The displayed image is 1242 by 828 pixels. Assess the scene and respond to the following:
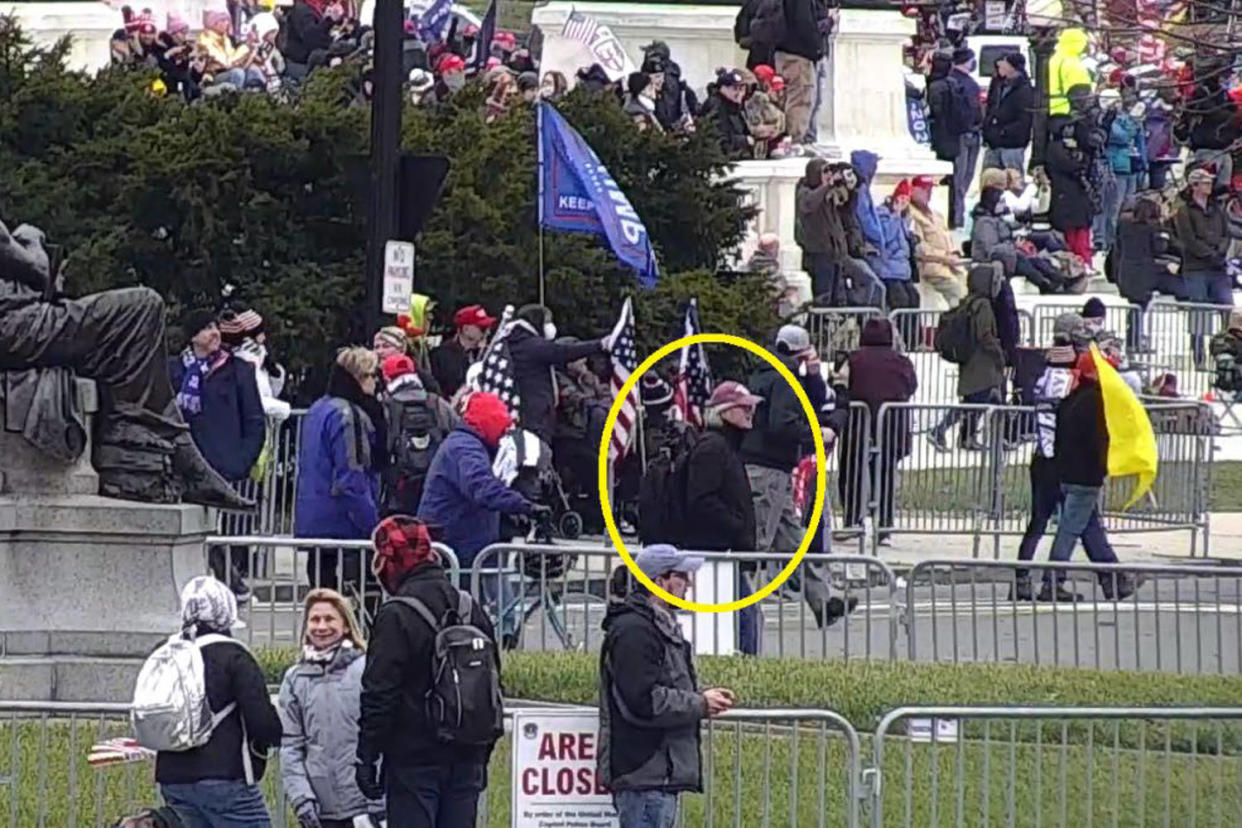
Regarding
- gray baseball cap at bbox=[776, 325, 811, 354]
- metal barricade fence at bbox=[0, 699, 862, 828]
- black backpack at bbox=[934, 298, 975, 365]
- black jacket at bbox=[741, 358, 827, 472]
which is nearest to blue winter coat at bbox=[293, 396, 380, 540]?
black jacket at bbox=[741, 358, 827, 472]

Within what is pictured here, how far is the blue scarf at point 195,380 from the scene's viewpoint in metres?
19.4

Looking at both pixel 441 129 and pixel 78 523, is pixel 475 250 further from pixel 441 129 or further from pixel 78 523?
pixel 78 523

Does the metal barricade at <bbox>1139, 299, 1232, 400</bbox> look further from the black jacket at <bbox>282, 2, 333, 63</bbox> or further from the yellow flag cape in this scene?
the yellow flag cape

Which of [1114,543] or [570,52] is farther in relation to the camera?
[570,52]

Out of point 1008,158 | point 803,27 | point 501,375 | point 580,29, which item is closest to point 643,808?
point 501,375

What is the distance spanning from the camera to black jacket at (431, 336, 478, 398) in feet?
72.0

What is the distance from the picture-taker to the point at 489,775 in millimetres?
14133

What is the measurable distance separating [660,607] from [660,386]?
388 inches

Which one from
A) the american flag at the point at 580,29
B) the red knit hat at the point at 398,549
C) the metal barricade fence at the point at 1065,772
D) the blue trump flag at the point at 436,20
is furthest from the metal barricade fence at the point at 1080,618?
the blue trump flag at the point at 436,20

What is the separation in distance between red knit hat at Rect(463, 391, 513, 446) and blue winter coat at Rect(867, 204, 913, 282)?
1305 centimetres

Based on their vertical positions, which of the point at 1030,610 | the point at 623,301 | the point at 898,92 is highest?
the point at 898,92

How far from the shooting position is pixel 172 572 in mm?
15867

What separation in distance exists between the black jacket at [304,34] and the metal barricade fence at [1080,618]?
61.8ft

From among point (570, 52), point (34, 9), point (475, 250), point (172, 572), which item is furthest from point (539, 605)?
point (34, 9)
